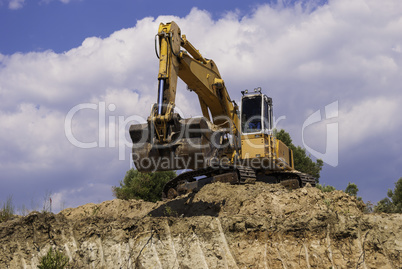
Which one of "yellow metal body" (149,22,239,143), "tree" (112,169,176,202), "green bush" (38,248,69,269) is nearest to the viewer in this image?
"green bush" (38,248,69,269)

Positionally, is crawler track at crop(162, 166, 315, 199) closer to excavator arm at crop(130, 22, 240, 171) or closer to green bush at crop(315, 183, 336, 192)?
excavator arm at crop(130, 22, 240, 171)

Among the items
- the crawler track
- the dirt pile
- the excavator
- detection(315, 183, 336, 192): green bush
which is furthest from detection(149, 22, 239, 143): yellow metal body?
detection(315, 183, 336, 192): green bush

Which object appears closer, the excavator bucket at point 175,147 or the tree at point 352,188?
the excavator bucket at point 175,147

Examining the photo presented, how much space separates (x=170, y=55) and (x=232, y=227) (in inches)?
203

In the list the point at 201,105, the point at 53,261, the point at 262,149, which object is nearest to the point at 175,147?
the point at 53,261

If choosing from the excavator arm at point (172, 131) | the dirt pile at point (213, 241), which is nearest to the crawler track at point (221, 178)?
the excavator arm at point (172, 131)

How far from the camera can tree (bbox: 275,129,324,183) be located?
31987 millimetres

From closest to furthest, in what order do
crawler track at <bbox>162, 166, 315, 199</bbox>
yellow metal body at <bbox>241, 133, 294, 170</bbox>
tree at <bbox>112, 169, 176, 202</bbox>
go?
crawler track at <bbox>162, 166, 315, 199</bbox>
yellow metal body at <bbox>241, 133, 294, 170</bbox>
tree at <bbox>112, 169, 176, 202</bbox>

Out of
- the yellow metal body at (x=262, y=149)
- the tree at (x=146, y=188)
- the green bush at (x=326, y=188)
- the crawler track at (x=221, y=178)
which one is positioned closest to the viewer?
the crawler track at (x=221, y=178)

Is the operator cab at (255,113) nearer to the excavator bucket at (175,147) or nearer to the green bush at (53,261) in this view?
the excavator bucket at (175,147)

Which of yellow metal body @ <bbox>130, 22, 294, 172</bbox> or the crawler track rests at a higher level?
yellow metal body @ <bbox>130, 22, 294, 172</bbox>

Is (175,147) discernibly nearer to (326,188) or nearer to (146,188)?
(146,188)

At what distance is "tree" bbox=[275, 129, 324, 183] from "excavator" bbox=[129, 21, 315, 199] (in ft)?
45.5

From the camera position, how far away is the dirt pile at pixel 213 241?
29.6 ft
